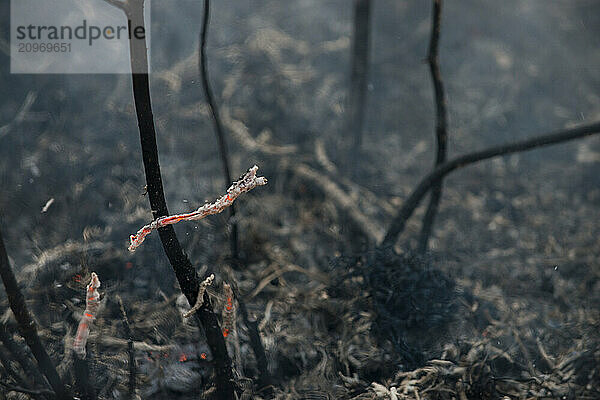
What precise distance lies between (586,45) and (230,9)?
103 inches

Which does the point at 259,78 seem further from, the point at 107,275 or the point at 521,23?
the point at 521,23

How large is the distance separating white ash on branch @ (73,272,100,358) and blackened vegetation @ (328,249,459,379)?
0.81 metres

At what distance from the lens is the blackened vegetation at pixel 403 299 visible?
5.44ft

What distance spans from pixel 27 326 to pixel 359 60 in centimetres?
188

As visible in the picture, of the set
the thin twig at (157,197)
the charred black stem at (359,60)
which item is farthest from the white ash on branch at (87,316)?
the charred black stem at (359,60)

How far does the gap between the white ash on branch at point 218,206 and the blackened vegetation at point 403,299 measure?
2.46 feet

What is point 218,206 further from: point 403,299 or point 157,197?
point 403,299

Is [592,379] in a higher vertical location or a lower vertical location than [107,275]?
lower

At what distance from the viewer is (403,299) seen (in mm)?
1725

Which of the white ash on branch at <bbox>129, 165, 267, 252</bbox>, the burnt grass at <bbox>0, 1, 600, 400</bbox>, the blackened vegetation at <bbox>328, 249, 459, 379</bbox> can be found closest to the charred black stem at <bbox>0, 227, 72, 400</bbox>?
the burnt grass at <bbox>0, 1, 600, 400</bbox>

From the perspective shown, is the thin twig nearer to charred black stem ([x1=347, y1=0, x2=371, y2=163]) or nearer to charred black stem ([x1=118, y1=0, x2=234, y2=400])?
charred black stem ([x1=118, y1=0, x2=234, y2=400])

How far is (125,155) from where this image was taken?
71.6 inches

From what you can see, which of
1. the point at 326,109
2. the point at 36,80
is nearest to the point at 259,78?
the point at 326,109

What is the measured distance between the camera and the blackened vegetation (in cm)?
166
